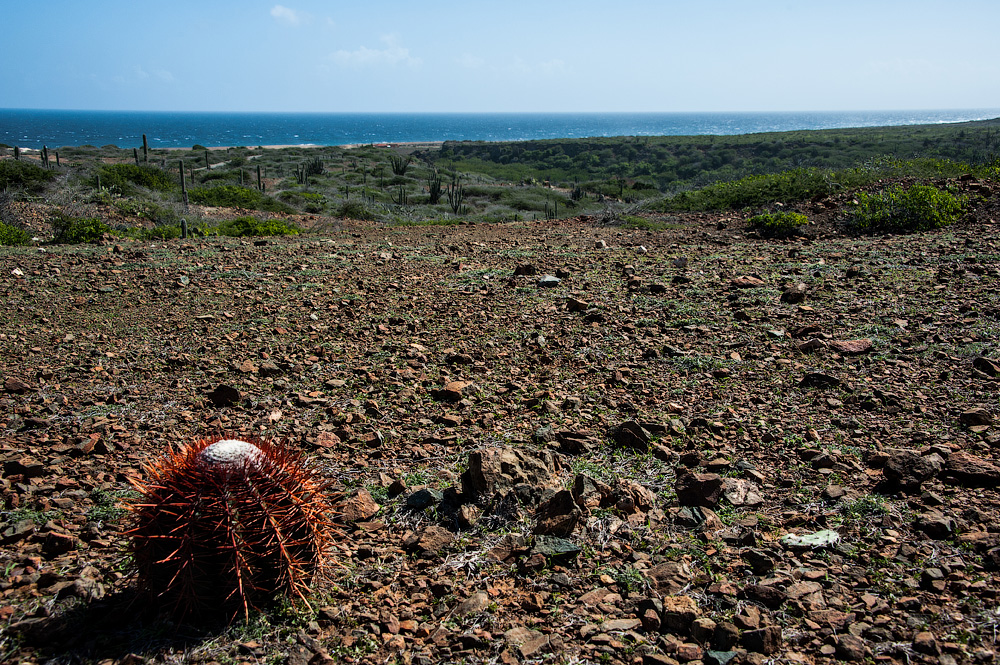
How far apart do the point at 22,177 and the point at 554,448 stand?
2097 cm

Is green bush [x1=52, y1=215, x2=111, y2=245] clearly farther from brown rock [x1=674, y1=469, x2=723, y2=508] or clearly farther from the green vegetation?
brown rock [x1=674, y1=469, x2=723, y2=508]

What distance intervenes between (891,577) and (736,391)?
2080 mm

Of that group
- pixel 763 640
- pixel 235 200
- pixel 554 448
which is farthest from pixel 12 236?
pixel 763 640

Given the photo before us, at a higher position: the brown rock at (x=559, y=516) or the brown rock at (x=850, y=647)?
the brown rock at (x=559, y=516)

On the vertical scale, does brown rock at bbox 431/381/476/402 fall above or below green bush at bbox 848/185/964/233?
below

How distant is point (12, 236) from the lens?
11.5 metres

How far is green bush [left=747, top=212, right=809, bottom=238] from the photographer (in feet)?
33.8

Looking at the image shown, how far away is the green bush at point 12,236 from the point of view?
11366 millimetres

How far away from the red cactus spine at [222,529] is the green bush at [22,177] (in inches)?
775

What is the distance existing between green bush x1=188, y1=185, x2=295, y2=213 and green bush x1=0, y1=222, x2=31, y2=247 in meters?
7.25

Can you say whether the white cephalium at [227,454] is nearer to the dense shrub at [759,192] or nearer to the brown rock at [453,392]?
the brown rock at [453,392]

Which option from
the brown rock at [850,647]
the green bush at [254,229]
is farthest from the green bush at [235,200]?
the brown rock at [850,647]

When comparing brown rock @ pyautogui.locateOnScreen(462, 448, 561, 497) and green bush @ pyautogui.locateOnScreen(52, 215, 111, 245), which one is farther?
green bush @ pyautogui.locateOnScreen(52, 215, 111, 245)

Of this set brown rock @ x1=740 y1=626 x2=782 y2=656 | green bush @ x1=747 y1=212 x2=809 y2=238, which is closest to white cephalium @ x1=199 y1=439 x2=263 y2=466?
brown rock @ x1=740 y1=626 x2=782 y2=656
